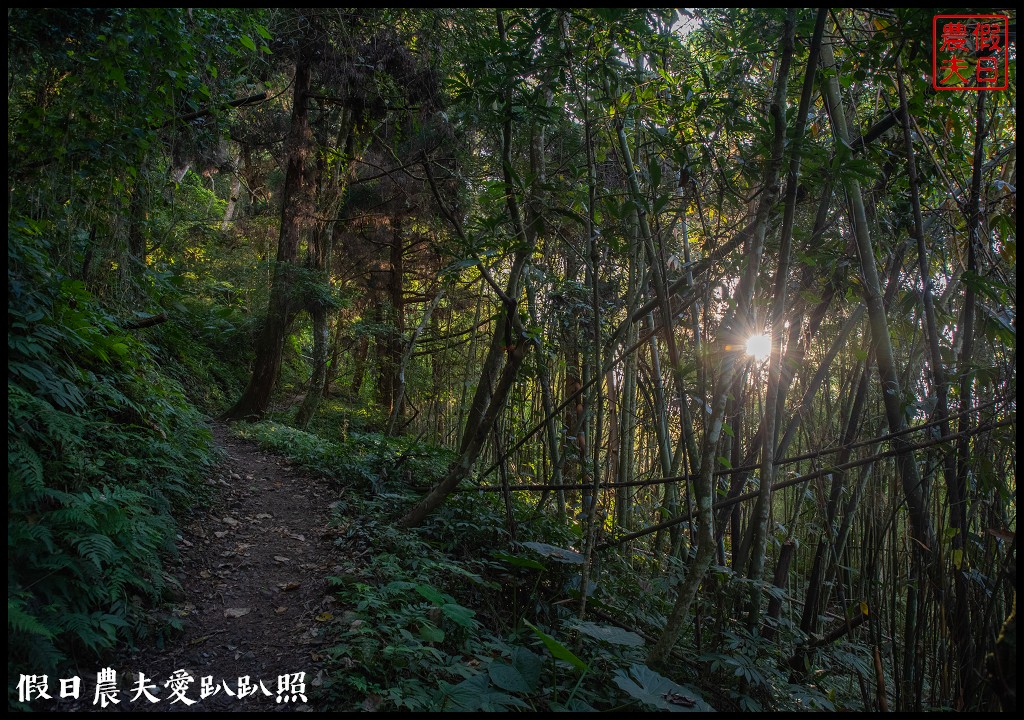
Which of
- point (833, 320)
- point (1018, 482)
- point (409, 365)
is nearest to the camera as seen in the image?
point (1018, 482)

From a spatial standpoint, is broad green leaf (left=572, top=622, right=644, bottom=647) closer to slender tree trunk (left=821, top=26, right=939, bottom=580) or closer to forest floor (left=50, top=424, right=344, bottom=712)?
forest floor (left=50, top=424, right=344, bottom=712)

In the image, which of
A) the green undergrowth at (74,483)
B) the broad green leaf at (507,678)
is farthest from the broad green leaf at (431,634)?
the green undergrowth at (74,483)

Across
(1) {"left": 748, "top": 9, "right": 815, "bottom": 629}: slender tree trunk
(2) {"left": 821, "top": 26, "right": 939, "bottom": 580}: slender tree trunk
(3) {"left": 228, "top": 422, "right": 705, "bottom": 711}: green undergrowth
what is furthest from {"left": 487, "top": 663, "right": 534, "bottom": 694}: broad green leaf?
(2) {"left": 821, "top": 26, "right": 939, "bottom": 580}: slender tree trunk

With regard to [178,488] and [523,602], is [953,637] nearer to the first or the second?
[523,602]

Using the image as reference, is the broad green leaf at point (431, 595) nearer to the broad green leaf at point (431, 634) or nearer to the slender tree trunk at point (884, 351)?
the broad green leaf at point (431, 634)

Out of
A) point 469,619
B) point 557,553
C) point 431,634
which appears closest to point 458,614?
point 469,619

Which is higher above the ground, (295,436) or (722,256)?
(722,256)

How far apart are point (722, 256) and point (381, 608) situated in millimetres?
2400

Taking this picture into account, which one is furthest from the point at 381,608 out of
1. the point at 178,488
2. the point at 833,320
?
the point at 833,320

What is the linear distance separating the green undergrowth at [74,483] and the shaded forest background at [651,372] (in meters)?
0.02

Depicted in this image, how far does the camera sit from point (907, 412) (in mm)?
2273

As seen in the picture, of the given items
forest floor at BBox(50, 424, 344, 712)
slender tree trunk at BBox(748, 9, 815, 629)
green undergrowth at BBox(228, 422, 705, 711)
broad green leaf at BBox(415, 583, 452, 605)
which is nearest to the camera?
slender tree trunk at BBox(748, 9, 815, 629)

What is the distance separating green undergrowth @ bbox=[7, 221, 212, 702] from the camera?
6.71 ft

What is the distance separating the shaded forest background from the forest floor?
0.58 ft
